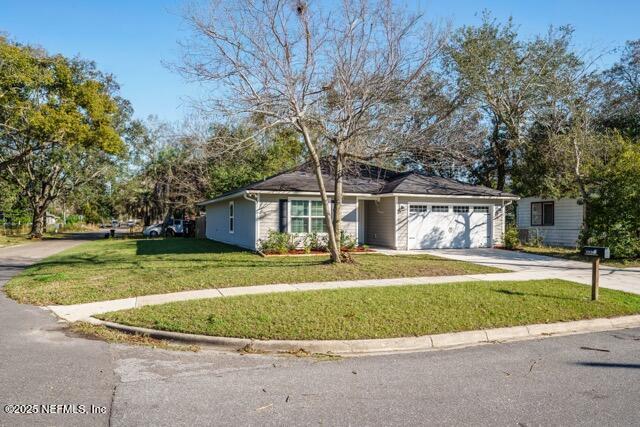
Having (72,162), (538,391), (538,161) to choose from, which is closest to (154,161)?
(72,162)

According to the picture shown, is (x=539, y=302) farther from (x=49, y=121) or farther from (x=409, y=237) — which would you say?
(x=49, y=121)

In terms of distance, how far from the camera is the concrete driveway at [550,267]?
37.3 ft

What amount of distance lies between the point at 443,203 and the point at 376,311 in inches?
522

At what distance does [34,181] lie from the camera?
123 feet

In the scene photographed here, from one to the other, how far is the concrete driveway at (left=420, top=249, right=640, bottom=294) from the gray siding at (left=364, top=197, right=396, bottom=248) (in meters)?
1.94

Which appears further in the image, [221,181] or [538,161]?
[221,181]

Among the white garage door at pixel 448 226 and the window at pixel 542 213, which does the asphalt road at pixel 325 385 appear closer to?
the white garage door at pixel 448 226

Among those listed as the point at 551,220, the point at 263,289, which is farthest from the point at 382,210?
the point at 263,289

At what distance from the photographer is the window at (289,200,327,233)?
18.1 metres

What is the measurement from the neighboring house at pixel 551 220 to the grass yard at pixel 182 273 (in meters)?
10.9

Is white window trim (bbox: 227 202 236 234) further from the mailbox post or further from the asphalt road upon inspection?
the mailbox post

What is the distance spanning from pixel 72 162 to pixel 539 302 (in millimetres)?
36594

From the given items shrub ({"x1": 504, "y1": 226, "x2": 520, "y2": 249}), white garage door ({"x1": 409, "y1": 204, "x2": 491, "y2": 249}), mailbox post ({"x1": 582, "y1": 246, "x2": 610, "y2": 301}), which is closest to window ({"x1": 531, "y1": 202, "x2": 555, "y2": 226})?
shrub ({"x1": 504, "y1": 226, "x2": 520, "y2": 249})

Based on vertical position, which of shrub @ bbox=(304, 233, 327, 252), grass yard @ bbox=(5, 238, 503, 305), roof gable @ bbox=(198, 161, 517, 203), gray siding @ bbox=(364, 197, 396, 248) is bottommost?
grass yard @ bbox=(5, 238, 503, 305)
